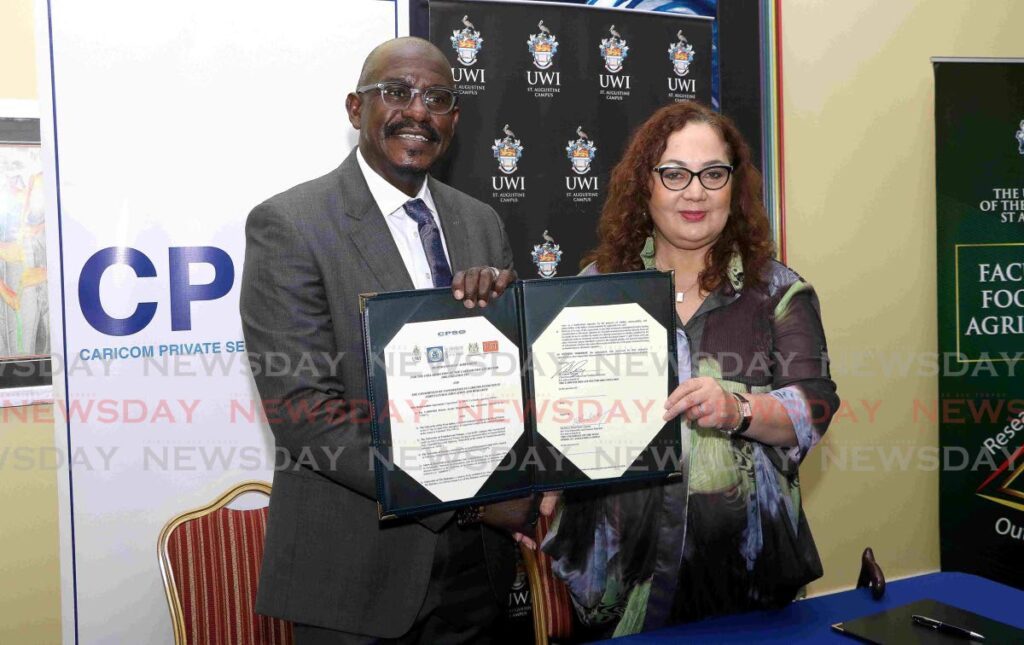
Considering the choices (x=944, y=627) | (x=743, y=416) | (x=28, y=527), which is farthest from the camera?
(x=28, y=527)

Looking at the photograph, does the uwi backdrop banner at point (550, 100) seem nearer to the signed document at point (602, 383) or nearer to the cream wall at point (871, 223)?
the cream wall at point (871, 223)

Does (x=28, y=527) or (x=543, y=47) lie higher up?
(x=543, y=47)

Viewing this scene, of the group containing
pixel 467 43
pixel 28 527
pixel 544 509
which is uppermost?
pixel 467 43

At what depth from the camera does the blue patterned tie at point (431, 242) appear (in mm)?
2018

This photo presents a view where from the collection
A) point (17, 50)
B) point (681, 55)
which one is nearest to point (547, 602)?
point (681, 55)

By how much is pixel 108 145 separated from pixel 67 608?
5.16 feet

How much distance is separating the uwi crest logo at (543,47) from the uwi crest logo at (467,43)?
0.23m

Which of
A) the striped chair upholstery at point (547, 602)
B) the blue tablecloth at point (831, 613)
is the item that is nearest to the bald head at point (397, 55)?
the striped chair upholstery at point (547, 602)

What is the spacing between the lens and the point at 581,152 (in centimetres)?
346

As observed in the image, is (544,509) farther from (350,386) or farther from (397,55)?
(397,55)

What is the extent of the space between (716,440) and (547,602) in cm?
77

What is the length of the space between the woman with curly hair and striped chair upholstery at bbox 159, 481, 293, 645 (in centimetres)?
104

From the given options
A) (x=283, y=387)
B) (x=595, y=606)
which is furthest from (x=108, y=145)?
(x=595, y=606)

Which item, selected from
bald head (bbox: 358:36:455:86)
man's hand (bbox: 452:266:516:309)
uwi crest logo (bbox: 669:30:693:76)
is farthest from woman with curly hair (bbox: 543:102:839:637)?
uwi crest logo (bbox: 669:30:693:76)
